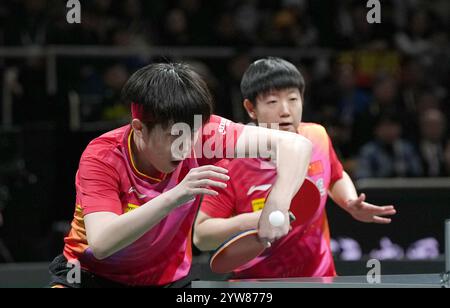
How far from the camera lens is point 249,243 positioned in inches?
121

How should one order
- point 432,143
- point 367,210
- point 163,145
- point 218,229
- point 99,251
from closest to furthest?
point 99,251 → point 163,145 → point 218,229 → point 367,210 → point 432,143

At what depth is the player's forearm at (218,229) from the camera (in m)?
3.50

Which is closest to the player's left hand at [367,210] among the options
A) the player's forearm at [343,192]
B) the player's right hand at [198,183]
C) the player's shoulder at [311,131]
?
the player's forearm at [343,192]

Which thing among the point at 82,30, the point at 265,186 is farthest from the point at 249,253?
the point at 82,30

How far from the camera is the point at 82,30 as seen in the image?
812 centimetres

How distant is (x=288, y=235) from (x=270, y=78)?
0.67 m

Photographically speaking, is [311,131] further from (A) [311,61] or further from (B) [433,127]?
(A) [311,61]

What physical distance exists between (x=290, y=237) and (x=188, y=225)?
925 millimetres

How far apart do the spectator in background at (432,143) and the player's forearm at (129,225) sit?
17.4 ft

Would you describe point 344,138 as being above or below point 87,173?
below

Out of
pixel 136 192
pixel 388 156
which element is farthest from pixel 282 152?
pixel 388 156

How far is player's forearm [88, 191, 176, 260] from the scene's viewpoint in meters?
2.71

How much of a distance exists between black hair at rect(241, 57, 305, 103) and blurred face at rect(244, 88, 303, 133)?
23 millimetres
